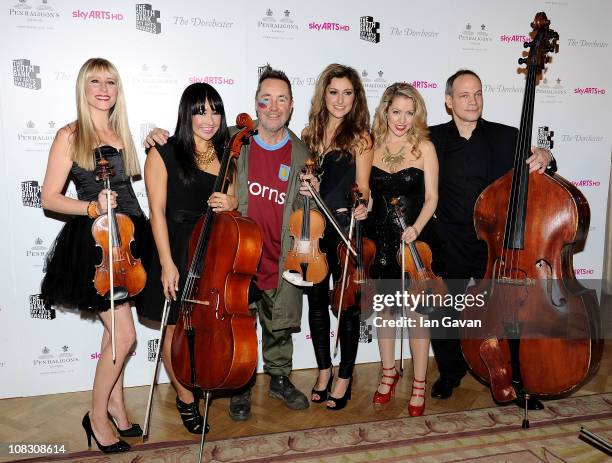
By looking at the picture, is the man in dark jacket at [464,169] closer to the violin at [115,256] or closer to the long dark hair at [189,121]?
the long dark hair at [189,121]

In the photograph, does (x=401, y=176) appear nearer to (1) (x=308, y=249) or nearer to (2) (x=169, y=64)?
(1) (x=308, y=249)

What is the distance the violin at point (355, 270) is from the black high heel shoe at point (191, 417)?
91 centimetres

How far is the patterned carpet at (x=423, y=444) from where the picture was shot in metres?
2.67

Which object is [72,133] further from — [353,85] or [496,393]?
[496,393]

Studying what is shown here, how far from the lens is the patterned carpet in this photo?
2.67 metres

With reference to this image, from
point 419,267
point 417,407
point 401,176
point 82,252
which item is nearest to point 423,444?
point 417,407

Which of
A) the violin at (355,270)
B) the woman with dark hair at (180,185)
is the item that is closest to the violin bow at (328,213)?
the violin at (355,270)

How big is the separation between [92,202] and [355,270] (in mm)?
1287

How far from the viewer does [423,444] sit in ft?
9.17

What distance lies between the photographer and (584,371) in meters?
2.52

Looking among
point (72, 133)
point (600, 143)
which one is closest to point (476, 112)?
point (600, 143)

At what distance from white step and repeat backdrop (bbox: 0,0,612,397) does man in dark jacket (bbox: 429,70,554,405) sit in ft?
2.53

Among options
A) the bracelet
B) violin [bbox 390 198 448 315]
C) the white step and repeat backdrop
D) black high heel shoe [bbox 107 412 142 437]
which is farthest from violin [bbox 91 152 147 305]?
violin [bbox 390 198 448 315]

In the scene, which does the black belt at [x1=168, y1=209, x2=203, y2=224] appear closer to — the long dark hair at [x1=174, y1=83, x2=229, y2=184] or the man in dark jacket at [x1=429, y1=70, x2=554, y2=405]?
the long dark hair at [x1=174, y1=83, x2=229, y2=184]
